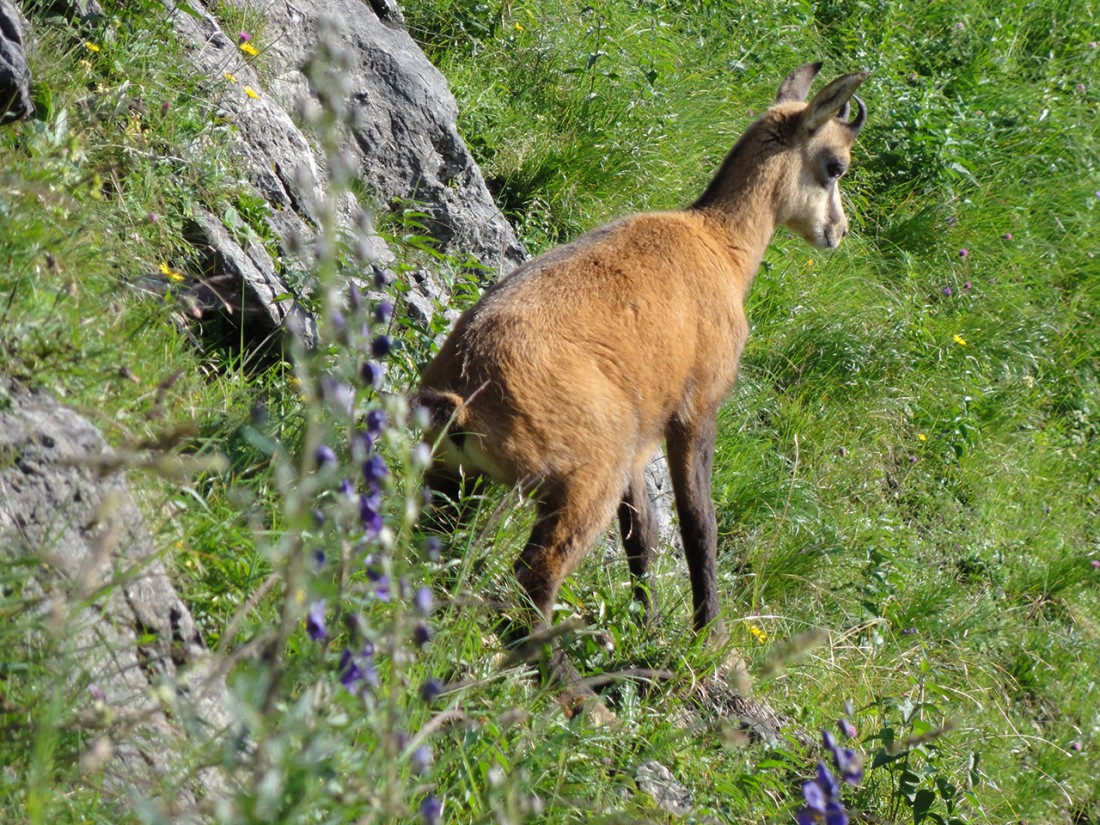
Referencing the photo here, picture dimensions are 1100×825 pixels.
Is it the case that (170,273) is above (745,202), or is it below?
above

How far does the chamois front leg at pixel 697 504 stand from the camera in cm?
486

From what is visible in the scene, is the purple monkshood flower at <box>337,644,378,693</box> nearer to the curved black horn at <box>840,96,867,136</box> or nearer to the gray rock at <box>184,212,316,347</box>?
the gray rock at <box>184,212,316,347</box>

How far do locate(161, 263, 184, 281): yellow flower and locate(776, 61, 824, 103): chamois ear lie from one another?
3.43 metres

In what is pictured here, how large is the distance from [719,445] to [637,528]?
1.44 metres

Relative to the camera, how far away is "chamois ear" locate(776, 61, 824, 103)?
653 cm

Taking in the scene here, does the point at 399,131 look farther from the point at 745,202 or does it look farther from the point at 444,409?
the point at 444,409

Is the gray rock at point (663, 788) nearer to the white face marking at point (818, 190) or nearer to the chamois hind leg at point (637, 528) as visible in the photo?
the chamois hind leg at point (637, 528)

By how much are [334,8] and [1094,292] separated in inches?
222

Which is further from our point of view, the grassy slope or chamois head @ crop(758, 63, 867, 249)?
chamois head @ crop(758, 63, 867, 249)

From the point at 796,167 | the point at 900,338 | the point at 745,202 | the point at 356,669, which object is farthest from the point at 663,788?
the point at 900,338

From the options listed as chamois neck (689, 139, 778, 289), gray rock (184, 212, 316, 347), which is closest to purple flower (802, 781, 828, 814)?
gray rock (184, 212, 316, 347)

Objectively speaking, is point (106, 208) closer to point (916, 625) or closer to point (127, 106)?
point (127, 106)

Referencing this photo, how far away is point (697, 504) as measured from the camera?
494 cm

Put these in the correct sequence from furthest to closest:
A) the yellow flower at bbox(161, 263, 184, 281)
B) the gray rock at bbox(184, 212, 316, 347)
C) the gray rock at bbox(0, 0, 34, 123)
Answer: the gray rock at bbox(184, 212, 316, 347)
the yellow flower at bbox(161, 263, 184, 281)
the gray rock at bbox(0, 0, 34, 123)
